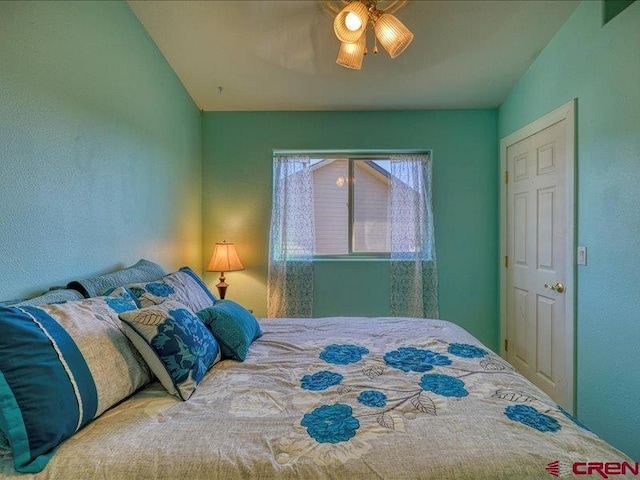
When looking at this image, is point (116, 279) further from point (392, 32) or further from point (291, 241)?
point (392, 32)

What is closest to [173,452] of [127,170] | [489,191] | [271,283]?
[127,170]

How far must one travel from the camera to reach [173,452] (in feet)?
2.71

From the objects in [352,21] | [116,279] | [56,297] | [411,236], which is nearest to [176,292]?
[116,279]

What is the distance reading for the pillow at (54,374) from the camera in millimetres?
799

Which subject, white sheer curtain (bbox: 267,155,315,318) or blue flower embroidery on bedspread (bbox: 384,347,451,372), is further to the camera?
white sheer curtain (bbox: 267,155,315,318)

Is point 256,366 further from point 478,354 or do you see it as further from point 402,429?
point 478,354

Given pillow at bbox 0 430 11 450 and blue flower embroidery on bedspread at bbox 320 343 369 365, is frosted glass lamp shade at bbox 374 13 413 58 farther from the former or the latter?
pillow at bbox 0 430 11 450

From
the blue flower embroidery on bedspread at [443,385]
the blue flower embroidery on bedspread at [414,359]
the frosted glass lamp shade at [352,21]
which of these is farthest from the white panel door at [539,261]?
the frosted glass lamp shade at [352,21]

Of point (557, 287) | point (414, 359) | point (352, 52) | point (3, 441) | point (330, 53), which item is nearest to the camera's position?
point (3, 441)

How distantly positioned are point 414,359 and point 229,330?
85 centimetres

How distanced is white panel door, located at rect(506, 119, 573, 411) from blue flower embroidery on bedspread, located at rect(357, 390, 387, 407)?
168cm

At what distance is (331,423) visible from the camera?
3.07 ft

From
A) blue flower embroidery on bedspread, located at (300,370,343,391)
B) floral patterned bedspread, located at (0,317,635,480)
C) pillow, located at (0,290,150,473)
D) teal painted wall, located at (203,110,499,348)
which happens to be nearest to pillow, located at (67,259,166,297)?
pillow, located at (0,290,150,473)

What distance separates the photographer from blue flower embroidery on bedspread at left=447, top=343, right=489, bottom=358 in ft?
4.71
